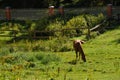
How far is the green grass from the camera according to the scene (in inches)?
781

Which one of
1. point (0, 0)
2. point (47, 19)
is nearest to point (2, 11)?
point (0, 0)

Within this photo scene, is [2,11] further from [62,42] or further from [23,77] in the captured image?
[23,77]

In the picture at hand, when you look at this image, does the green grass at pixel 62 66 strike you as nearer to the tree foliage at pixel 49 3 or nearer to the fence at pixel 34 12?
the fence at pixel 34 12

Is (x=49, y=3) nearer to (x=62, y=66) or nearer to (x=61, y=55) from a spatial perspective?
(x=61, y=55)

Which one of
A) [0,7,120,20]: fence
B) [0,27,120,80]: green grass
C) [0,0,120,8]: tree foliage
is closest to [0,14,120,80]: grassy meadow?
[0,27,120,80]: green grass

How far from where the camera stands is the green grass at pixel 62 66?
19.9 meters

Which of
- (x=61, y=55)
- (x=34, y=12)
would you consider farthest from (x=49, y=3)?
(x=61, y=55)

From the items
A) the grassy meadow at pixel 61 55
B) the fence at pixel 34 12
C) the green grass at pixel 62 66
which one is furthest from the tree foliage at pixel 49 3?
the green grass at pixel 62 66

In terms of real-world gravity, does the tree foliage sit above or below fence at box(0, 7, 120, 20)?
above

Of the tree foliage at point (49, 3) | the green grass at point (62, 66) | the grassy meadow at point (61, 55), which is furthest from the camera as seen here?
the tree foliage at point (49, 3)

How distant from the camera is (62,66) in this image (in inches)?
901

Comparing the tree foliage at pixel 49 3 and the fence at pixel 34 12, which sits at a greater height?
the tree foliage at pixel 49 3

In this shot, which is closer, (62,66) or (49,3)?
(62,66)

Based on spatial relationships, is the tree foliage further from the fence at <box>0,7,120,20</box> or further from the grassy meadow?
the grassy meadow
